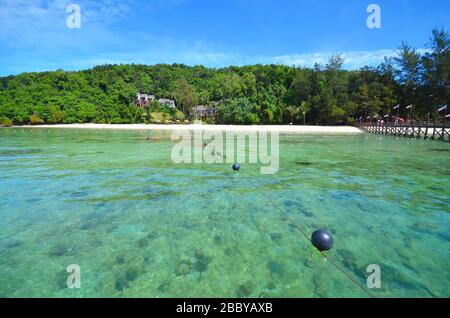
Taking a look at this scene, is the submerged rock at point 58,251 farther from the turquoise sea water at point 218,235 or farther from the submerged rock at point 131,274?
the submerged rock at point 131,274

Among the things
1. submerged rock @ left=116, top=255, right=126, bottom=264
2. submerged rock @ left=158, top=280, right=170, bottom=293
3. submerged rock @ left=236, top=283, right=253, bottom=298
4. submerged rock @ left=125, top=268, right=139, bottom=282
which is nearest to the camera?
submerged rock @ left=236, top=283, right=253, bottom=298

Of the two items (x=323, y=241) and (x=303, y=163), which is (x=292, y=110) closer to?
(x=303, y=163)

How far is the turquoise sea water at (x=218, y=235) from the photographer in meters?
4.67

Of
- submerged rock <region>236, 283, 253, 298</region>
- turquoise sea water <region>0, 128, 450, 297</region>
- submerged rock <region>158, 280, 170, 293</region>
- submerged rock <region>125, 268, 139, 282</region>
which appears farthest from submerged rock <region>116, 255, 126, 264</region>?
submerged rock <region>236, 283, 253, 298</region>

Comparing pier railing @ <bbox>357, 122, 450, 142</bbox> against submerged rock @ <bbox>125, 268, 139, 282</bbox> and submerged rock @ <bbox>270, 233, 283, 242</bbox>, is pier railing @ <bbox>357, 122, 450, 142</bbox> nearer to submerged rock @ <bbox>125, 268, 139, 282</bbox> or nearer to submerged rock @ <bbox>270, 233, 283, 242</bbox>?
submerged rock @ <bbox>270, 233, 283, 242</bbox>

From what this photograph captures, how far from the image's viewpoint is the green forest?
2320 inches

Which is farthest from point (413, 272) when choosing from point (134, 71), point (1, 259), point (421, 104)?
point (134, 71)

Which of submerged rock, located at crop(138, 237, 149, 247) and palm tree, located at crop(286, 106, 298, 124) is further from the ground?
palm tree, located at crop(286, 106, 298, 124)

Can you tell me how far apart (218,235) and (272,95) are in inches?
2805

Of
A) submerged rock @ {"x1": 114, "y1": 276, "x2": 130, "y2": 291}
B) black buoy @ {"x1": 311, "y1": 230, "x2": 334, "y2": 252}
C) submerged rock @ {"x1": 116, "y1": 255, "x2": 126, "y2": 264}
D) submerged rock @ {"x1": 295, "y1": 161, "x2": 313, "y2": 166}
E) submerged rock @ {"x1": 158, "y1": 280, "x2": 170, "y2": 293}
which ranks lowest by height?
submerged rock @ {"x1": 158, "y1": 280, "x2": 170, "y2": 293}

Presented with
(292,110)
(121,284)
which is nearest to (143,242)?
(121,284)

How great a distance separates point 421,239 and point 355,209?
2108mm

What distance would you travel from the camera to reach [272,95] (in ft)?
242

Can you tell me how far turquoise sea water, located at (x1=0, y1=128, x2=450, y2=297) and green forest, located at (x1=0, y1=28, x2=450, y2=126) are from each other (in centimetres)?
5132
